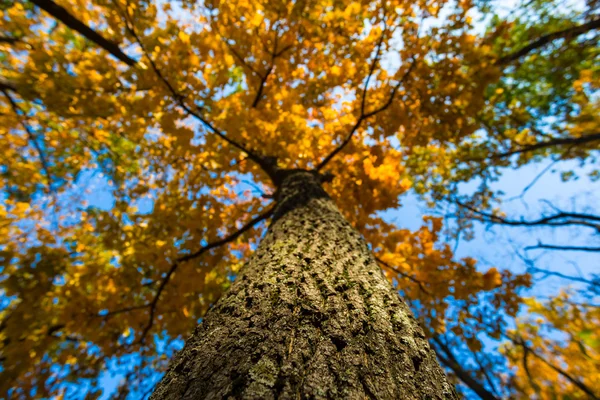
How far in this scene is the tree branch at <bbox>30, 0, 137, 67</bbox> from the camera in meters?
3.44

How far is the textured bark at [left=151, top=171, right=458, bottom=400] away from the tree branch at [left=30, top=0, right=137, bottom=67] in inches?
187

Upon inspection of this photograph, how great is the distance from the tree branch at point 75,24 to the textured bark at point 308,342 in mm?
4759

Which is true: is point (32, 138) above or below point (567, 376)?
below

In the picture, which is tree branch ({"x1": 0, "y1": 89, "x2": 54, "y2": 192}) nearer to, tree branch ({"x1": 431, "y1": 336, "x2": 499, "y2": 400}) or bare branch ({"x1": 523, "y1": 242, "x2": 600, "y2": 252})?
tree branch ({"x1": 431, "y1": 336, "x2": 499, "y2": 400})

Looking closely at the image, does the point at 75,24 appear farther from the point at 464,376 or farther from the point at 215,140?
the point at 464,376

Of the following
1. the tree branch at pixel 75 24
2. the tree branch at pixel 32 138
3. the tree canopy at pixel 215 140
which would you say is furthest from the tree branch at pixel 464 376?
the tree branch at pixel 32 138

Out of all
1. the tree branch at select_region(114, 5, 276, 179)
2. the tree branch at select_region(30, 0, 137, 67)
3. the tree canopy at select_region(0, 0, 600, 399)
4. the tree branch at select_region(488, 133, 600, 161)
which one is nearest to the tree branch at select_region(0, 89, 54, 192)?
the tree canopy at select_region(0, 0, 600, 399)

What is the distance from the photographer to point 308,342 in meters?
0.81

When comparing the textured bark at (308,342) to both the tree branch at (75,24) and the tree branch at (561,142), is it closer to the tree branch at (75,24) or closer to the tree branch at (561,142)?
the tree branch at (75,24)

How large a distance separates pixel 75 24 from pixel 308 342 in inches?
209

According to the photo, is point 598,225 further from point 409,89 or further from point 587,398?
point 409,89

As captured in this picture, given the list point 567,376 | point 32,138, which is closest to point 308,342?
point 567,376

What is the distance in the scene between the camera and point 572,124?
19.2 feet

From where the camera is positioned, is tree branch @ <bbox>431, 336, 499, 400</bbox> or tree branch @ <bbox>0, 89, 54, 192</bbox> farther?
tree branch @ <bbox>0, 89, 54, 192</bbox>
